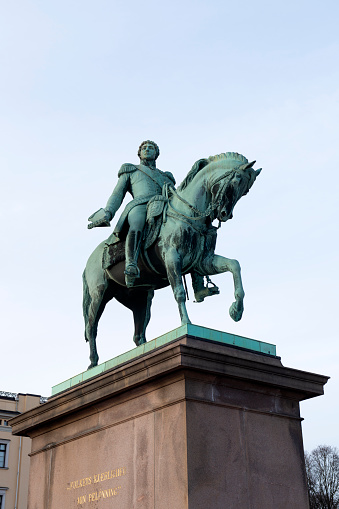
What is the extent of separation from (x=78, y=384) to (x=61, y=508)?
1881 mm

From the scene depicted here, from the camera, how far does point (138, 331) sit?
42.4 feet

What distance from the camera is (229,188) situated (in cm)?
1140

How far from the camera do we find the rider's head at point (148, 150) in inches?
530

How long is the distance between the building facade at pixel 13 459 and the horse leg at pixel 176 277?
37.0m

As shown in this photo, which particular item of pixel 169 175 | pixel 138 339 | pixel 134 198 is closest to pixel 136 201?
pixel 134 198

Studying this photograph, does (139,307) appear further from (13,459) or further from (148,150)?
(13,459)

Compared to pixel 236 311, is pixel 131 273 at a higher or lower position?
higher

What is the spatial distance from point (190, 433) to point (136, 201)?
4.52 metres

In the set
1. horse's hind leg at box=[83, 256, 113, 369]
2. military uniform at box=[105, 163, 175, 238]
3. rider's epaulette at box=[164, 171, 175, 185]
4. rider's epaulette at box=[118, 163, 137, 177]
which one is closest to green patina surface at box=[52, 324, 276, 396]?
horse's hind leg at box=[83, 256, 113, 369]

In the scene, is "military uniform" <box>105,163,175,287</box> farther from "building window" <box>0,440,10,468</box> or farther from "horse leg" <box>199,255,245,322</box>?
"building window" <box>0,440,10,468</box>

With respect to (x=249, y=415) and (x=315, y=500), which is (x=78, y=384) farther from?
(x=315, y=500)

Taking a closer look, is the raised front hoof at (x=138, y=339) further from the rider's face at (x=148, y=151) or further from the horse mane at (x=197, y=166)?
the rider's face at (x=148, y=151)

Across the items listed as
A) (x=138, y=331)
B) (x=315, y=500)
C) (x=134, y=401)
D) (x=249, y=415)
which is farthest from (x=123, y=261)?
(x=315, y=500)

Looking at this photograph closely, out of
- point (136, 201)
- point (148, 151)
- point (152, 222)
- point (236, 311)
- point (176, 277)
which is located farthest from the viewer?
point (148, 151)
